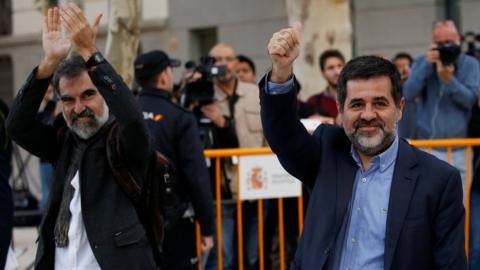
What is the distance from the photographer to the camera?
6.11 meters

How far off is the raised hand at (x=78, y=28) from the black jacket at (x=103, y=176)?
0.41ft

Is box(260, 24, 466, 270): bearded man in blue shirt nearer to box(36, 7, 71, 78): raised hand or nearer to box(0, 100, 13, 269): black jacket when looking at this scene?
box(36, 7, 71, 78): raised hand

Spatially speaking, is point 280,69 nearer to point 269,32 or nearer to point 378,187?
point 378,187

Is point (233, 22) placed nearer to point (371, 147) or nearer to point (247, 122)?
point (247, 122)

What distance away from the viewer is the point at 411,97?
21.2ft

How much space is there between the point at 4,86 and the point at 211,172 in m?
14.3

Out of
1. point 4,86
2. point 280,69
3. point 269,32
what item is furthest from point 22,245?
point 4,86

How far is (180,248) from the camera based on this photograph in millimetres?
5117

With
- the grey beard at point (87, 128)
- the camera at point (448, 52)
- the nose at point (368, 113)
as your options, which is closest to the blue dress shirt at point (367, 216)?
the nose at point (368, 113)

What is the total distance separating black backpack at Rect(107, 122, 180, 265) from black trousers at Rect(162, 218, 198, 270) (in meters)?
1.05

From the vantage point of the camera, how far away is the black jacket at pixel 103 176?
357 centimetres

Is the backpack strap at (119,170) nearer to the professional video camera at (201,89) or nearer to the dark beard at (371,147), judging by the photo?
the dark beard at (371,147)

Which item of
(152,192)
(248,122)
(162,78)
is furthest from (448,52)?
(152,192)

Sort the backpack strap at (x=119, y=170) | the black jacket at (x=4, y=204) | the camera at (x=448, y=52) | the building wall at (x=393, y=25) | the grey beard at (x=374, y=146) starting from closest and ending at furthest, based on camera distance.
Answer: the grey beard at (x=374, y=146), the backpack strap at (x=119, y=170), the black jacket at (x=4, y=204), the camera at (x=448, y=52), the building wall at (x=393, y=25)
